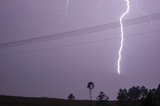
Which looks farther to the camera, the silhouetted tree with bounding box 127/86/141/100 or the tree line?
the silhouetted tree with bounding box 127/86/141/100

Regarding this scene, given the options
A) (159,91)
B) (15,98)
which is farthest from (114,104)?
(159,91)

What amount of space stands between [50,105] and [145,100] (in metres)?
16.8

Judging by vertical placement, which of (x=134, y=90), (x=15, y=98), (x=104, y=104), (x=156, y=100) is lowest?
(x=156, y=100)

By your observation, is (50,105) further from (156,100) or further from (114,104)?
(156,100)

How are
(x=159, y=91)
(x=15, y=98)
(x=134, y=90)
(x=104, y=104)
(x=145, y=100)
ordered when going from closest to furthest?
(x=145, y=100) → (x=159, y=91) → (x=104, y=104) → (x=15, y=98) → (x=134, y=90)

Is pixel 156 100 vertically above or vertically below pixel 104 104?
below

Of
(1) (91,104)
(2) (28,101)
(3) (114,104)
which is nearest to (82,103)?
(1) (91,104)

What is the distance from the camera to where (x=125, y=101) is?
36750 mm

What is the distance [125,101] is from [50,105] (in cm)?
837

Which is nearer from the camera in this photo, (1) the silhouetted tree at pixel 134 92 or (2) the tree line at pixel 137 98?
(2) the tree line at pixel 137 98

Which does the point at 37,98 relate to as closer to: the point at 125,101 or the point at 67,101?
the point at 67,101

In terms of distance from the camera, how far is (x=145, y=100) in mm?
23438

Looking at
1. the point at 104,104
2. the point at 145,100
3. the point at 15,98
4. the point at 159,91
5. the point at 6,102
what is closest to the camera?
the point at 145,100

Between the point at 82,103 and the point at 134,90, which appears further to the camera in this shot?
the point at 134,90
